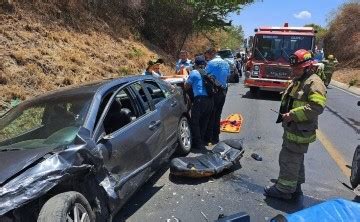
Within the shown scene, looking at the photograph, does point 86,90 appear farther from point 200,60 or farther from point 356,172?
point 356,172

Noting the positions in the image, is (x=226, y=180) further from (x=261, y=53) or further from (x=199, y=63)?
(x=261, y=53)

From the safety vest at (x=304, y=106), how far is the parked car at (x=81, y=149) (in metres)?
1.71

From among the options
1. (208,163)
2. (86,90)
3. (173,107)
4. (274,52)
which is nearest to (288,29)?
(274,52)

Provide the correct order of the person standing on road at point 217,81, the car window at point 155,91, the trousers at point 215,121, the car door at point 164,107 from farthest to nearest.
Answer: the trousers at point 215,121 → the person standing on road at point 217,81 → the car window at point 155,91 → the car door at point 164,107

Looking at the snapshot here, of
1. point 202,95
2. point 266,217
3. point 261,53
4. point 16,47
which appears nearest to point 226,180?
point 266,217

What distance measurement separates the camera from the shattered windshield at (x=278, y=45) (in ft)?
48.8

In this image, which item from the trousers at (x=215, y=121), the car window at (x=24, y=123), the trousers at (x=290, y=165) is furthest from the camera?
the trousers at (x=215, y=121)

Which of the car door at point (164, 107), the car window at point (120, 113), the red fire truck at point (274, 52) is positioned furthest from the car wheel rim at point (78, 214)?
the red fire truck at point (274, 52)

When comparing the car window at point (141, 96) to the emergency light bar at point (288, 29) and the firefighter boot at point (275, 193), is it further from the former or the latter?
the emergency light bar at point (288, 29)

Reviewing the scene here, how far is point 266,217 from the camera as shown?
4770 millimetres

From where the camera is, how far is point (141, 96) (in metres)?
5.74

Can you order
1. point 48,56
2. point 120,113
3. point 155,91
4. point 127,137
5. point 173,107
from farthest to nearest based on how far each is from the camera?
point 48,56
point 173,107
point 155,91
point 120,113
point 127,137

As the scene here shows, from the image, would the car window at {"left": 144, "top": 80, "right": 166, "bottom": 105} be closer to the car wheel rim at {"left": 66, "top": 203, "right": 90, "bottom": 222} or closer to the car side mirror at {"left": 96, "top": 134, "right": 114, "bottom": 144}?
the car side mirror at {"left": 96, "top": 134, "right": 114, "bottom": 144}

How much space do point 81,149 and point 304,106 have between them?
8.23 feet
